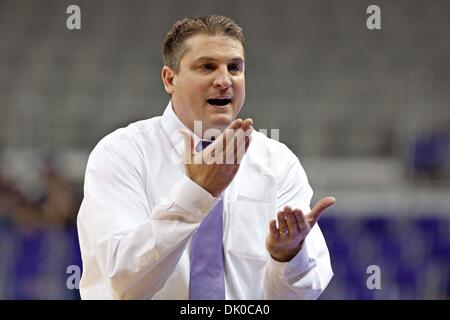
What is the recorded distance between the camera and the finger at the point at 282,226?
123 cm

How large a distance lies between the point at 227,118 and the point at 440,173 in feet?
11.8

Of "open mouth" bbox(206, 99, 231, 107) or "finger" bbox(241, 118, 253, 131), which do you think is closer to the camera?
"finger" bbox(241, 118, 253, 131)

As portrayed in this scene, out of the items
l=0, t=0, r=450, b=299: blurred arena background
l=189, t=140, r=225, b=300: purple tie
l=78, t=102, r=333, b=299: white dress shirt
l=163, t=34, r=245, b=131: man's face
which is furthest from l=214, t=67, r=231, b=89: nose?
l=0, t=0, r=450, b=299: blurred arena background

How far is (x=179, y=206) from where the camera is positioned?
1.24 m

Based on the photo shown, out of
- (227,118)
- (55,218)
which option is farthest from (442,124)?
(227,118)

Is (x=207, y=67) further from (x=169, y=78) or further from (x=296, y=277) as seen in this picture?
(x=296, y=277)

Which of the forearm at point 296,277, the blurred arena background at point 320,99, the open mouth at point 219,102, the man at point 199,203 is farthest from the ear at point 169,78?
the blurred arena background at point 320,99

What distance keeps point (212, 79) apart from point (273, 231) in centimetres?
33

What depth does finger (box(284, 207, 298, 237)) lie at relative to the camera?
1224mm

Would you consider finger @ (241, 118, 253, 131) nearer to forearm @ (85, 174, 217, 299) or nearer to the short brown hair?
forearm @ (85, 174, 217, 299)

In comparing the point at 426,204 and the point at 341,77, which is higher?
the point at 341,77

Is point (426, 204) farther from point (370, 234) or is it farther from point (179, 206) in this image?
point (179, 206)
